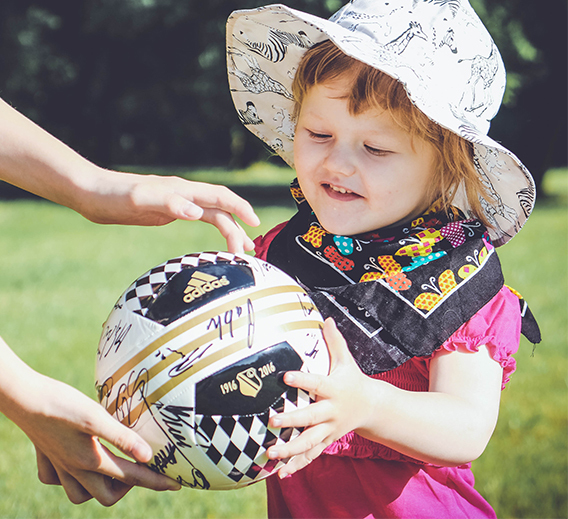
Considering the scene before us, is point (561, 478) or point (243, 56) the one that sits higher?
point (243, 56)

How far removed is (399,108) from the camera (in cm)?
202

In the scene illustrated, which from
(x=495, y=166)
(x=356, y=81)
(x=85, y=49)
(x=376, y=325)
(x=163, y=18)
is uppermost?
(x=356, y=81)

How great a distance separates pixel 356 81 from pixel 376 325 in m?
0.81

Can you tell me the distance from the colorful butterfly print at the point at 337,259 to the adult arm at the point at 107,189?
0.95 ft

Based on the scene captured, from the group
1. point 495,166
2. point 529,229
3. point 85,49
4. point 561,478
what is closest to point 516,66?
point 529,229

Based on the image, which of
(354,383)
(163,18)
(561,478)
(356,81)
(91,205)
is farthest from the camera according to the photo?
(163,18)

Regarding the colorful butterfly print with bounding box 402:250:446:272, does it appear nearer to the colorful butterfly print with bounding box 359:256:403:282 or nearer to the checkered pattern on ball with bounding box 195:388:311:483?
the colorful butterfly print with bounding box 359:256:403:282

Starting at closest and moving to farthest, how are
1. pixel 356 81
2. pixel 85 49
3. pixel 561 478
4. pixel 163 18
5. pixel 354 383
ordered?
pixel 354 383, pixel 356 81, pixel 561 478, pixel 163 18, pixel 85 49

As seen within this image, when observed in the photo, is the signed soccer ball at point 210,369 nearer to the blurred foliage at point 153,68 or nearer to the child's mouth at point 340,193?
the child's mouth at point 340,193

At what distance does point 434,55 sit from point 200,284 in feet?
3.41

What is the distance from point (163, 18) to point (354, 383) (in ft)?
60.1

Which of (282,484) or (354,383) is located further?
(282,484)

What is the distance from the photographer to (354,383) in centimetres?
176

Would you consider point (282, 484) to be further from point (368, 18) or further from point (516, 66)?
point (516, 66)
